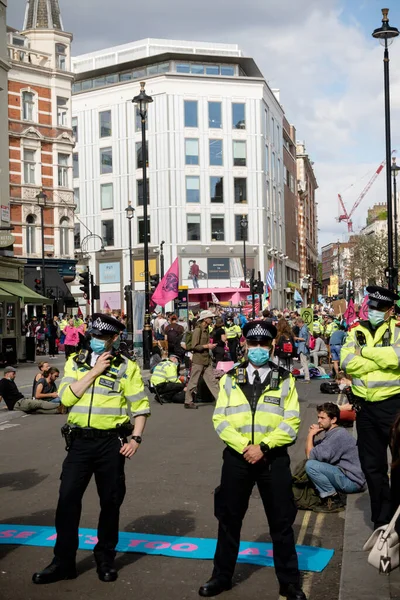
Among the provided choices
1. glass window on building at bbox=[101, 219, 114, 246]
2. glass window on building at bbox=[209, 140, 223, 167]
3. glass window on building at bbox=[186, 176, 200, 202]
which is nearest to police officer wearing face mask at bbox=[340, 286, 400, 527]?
glass window on building at bbox=[186, 176, 200, 202]

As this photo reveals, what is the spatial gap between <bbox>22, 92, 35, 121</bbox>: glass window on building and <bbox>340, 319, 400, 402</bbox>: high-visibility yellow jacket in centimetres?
4299

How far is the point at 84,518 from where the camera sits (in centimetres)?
747

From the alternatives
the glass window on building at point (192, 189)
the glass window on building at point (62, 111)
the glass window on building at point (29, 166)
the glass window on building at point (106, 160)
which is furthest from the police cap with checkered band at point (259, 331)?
the glass window on building at point (106, 160)

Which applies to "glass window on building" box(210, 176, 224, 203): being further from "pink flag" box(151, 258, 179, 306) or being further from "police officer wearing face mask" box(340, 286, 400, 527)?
"police officer wearing face mask" box(340, 286, 400, 527)

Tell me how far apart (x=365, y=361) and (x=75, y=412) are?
232 cm

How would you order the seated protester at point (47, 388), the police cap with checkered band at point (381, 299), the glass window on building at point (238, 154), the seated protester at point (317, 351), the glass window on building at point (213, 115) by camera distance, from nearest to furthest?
the police cap with checkered band at point (381, 299) → the seated protester at point (47, 388) → the seated protester at point (317, 351) → the glass window on building at point (213, 115) → the glass window on building at point (238, 154)

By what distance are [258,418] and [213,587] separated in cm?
113

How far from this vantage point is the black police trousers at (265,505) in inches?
205

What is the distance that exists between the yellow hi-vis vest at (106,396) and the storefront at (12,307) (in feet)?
67.2

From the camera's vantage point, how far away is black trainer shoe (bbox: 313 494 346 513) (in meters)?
7.75

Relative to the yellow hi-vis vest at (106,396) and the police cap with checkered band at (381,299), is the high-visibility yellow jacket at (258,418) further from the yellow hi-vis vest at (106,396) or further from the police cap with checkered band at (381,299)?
the police cap with checkered band at (381,299)

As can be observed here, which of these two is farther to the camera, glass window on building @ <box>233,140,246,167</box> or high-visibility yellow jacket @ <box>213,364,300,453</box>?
glass window on building @ <box>233,140,246,167</box>

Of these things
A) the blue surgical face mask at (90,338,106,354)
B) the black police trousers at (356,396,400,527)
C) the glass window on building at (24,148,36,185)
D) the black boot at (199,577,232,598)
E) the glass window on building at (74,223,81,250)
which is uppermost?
the glass window on building at (24,148,36,185)

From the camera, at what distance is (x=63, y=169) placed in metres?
48.9
